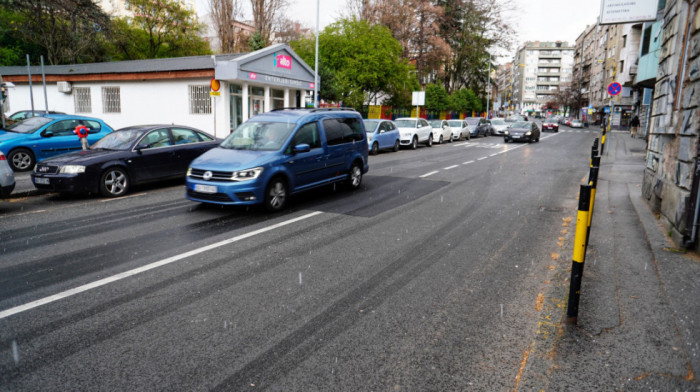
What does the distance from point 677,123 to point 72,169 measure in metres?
11.0

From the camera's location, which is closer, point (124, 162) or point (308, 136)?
point (308, 136)

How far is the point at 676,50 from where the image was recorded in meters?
7.86

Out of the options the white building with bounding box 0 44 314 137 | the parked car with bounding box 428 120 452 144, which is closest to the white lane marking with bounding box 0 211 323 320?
the white building with bounding box 0 44 314 137

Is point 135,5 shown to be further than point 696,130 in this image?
Yes

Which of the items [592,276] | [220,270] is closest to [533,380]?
[592,276]

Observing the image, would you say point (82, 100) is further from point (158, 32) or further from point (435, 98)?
point (435, 98)

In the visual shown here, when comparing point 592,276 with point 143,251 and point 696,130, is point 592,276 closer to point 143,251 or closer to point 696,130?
point 696,130

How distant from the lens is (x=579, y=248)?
12.2ft

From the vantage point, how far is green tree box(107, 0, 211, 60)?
44.3m

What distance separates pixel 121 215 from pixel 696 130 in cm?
895

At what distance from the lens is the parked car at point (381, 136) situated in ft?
66.5

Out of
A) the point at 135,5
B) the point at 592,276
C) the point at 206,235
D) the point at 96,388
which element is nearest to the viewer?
the point at 96,388

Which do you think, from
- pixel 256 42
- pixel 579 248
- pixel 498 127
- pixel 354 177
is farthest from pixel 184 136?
pixel 498 127

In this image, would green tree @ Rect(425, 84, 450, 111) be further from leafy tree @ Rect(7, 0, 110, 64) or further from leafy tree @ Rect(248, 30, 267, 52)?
leafy tree @ Rect(7, 0, 110, 64)
